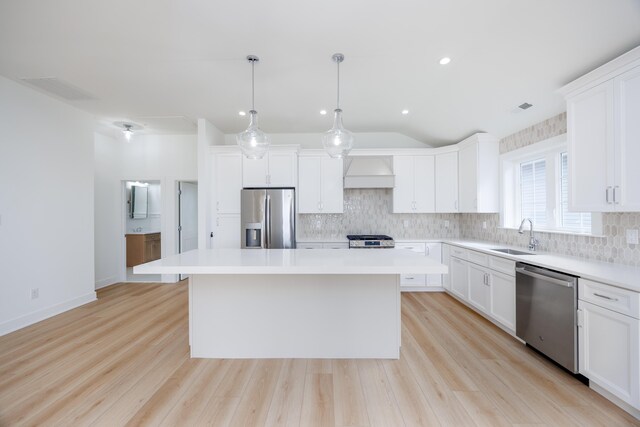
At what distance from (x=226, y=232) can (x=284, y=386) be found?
9.39ft

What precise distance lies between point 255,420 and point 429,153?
14.5 feet

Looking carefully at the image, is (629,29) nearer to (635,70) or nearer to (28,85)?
(635,70)

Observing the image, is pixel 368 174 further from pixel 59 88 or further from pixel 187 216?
pixel 59 88

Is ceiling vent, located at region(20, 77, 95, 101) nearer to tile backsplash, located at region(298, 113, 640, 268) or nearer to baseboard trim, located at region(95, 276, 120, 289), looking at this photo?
baseboard trim, located at region(95, 276, 120, 289)

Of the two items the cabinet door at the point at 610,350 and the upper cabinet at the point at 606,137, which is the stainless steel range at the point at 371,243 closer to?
the upper cabinet at the point at 606,137

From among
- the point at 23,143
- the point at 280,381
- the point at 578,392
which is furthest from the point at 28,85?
the point at 578,392

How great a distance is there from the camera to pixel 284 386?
6.92ft

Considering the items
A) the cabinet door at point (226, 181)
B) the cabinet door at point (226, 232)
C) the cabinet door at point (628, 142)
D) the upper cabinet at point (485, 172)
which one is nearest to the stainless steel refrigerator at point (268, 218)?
the cabinet door at point (226, 232)

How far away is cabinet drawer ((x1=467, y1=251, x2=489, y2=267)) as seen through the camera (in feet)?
11.0

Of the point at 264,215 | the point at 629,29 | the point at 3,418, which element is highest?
the point at 629,29

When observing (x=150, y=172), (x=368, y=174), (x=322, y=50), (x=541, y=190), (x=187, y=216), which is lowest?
(x=187, y=216)

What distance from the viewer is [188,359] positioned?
2.51 metres

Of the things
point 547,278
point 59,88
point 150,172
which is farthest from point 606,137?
point 150,172

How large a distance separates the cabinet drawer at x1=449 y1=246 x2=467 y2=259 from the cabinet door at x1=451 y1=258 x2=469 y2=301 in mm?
71
